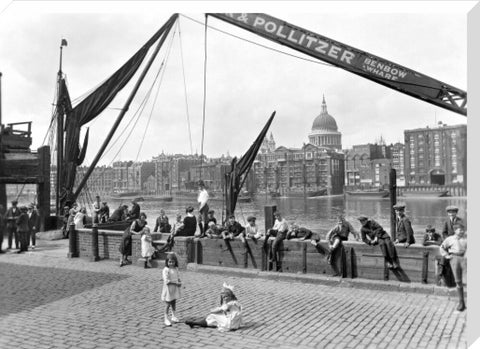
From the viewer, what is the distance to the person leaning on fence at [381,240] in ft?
24.5

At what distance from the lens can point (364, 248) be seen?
25.6 feet

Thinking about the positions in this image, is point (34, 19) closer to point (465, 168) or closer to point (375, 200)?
point (465, 168)

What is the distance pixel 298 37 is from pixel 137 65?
3079mm

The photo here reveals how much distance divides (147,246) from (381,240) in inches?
192

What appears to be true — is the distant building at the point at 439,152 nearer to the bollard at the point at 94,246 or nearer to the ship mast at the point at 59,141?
the ship mast at the point at 59,141

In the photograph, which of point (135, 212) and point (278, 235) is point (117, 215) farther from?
point (278, 235)

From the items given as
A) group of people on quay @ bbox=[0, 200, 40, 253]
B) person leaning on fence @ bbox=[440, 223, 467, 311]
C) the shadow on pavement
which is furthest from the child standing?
group of people on quay @ bbox=[0, 200, 40, 253]

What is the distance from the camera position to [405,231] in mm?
7500

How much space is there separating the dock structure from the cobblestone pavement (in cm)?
224

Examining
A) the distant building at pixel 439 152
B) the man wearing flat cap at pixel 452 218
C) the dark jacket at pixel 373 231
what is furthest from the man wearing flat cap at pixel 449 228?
the dark jacket at pixel 373 231

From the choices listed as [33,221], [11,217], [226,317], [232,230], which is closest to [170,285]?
[226,317]

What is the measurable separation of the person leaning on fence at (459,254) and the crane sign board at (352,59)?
201cm

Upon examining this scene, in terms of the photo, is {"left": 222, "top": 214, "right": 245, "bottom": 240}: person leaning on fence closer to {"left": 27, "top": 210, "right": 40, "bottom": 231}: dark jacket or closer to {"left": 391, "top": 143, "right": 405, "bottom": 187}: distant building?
{"left": 391, "top": 143, "right": 405, "bottom": 187}: distant building
